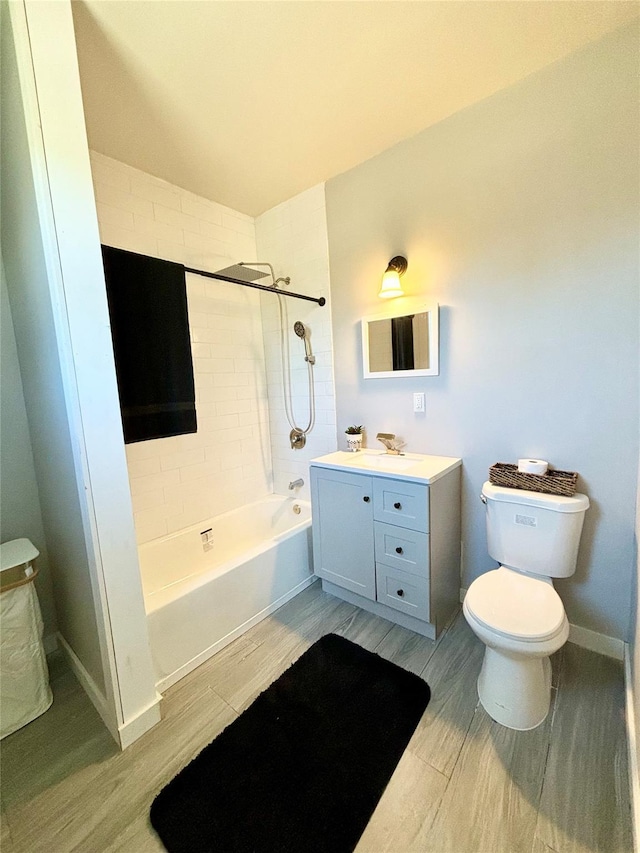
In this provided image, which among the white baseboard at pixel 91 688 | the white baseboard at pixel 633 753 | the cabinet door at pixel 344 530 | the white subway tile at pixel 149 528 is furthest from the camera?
the white subway tile at pixel 149 528

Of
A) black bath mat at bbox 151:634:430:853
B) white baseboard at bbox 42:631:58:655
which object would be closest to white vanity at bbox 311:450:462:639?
black bath mat at bbox 151:634:430:853

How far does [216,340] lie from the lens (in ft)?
7.89

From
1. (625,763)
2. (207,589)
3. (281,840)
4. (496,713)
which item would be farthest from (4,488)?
(625,763)

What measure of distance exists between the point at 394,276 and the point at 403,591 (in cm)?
167

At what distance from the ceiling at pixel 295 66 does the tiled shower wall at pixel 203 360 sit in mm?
265

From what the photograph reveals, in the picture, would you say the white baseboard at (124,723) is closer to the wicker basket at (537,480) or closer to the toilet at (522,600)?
the toilet at (522,600)

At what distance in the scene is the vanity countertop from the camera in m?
1.66

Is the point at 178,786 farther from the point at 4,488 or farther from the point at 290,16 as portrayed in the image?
the point at 290,16

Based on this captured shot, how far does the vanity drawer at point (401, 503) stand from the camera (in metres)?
1.62

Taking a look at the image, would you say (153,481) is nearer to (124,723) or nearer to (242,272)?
(124,723)

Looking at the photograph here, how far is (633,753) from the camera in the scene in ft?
3.58

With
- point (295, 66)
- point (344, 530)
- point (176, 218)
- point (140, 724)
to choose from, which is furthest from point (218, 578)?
point (295, 66)

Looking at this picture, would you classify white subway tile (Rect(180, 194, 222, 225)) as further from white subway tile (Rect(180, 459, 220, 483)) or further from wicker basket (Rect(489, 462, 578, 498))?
wicker basket (Rect(489, 462, 578, 498))

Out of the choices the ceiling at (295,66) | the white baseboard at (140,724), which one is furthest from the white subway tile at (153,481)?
the ceiling at (295,66)
